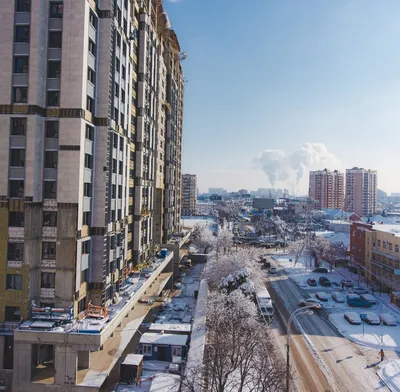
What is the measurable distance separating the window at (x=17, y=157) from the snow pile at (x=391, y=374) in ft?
115

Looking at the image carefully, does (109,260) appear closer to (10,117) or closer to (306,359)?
(10,117)

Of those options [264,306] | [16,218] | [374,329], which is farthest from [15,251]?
[374,329]

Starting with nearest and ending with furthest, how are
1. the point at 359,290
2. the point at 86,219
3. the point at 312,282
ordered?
the point at 86,219 < the point at 359,290 < the point at 312,282

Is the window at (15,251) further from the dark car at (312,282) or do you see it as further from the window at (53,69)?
the dark car at (312,282)

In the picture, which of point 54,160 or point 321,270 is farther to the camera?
point 321,270

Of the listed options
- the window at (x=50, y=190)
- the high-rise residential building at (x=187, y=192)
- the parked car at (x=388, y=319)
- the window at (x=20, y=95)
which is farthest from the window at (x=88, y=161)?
the high-rise residential building at (x=187, y=192)

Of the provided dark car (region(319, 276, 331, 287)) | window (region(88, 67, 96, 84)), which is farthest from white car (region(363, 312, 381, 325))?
window (region(88, 67, 96, 84))

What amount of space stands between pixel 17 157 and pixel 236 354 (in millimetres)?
23807

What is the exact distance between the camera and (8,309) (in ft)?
94.0

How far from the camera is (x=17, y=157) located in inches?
1151

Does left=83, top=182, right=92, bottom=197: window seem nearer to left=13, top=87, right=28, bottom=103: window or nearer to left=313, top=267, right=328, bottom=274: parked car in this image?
left=13, top=87, right=28, bottom=103: window

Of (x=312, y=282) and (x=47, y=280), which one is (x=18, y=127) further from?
(x=312, y=282)

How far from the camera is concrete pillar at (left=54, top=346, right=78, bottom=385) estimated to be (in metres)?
26.2

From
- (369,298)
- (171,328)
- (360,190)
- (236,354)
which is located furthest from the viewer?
(360,190)
